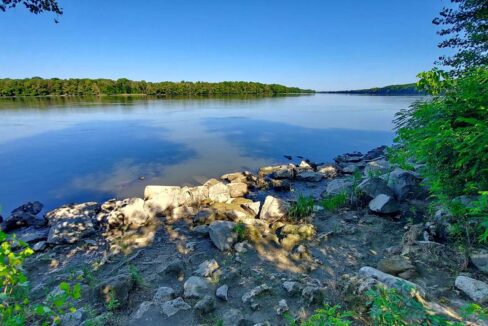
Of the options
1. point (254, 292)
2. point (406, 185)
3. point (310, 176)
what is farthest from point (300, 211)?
point (310, 176)

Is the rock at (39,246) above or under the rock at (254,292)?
under

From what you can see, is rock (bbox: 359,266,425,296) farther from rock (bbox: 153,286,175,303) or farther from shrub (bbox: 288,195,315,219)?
shrub (bbox: 288,195,315,219)

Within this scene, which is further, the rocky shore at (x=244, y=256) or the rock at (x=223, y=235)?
the rock at (x=223, y=235)

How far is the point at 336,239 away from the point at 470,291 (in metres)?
2.45

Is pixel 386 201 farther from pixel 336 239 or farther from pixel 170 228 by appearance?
pixel 170 228

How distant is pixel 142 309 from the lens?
131 inches

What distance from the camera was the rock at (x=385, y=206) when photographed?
5934 millimetres

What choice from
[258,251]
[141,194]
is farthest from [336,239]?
[141,194]

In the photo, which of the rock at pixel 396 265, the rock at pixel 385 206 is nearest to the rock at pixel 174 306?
the rock at pixel 396 265

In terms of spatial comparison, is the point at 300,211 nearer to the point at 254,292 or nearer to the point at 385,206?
the point at 385,206

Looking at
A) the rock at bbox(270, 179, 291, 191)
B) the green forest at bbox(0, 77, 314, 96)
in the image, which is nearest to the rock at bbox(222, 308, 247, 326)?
the rock at bbox(270, 179, 291, 191)

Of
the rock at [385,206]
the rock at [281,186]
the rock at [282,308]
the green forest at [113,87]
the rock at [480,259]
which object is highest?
the green forest at [113,87]

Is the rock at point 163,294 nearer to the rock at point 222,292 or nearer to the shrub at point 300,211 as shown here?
the rock at point 222,292

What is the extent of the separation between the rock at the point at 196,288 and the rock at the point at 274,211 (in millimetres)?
2980
